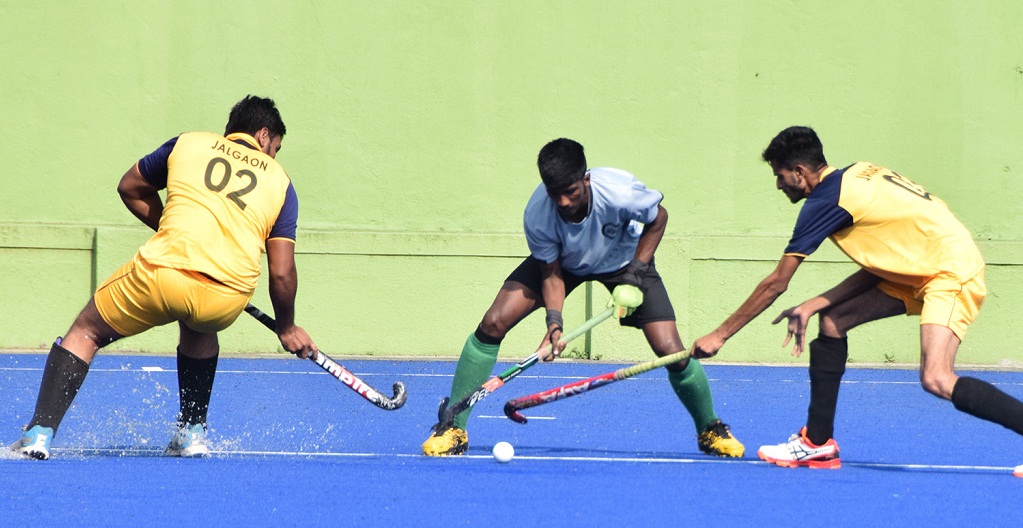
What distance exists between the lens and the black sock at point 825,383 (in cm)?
507

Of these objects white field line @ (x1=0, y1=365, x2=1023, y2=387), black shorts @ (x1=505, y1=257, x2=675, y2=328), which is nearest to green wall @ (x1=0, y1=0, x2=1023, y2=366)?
white field line @ (x1=0, y1=365, x2=1023, y2=387)

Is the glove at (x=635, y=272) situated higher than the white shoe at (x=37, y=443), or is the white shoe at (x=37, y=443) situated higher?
the glove at (x=635, y=272)

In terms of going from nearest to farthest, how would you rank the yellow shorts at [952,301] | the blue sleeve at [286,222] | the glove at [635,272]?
the yellow shorts at [952,301] < the blue sleeve at [286,222] < the glove at [635,272]

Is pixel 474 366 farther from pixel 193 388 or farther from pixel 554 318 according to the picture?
pixel 193 388

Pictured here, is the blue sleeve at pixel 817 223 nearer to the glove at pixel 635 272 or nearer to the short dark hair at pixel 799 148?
the short dark hair at pixel 799 148

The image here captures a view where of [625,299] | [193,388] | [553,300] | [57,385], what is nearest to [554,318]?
[553,300]

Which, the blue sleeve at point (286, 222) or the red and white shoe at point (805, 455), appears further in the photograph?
the red and white shoe at point (805, 455)

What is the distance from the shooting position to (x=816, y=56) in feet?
32.4

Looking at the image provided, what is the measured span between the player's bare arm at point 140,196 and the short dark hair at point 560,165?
1555 millimetres

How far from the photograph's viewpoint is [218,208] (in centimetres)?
475

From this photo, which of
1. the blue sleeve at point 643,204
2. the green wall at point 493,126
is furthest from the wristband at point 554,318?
the green wall at point 493,126

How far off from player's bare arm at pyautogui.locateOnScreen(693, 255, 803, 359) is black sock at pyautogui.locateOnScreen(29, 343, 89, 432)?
242 centimetres

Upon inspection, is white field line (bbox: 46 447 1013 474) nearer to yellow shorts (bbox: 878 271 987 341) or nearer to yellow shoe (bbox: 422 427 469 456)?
yellow shoe (bbox: 422 427 469 456)

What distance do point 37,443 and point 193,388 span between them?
706 millimetres
